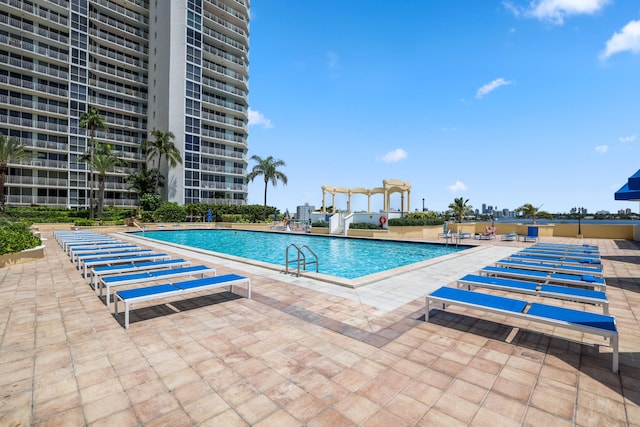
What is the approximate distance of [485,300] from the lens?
4.97 metres

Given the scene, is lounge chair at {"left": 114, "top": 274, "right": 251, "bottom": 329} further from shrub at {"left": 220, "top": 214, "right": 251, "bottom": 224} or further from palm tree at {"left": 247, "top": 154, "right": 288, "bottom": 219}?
palm tree at {"left": 247, "top": 154, "right": 288, "bottom": 219}

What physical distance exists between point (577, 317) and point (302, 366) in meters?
3.78

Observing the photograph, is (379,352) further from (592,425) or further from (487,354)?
(592,425)

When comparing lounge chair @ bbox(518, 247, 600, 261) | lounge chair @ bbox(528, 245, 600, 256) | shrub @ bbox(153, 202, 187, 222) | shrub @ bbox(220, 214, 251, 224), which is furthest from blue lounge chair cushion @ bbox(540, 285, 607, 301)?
shrub @ bbox(153, 202, 187, 222)

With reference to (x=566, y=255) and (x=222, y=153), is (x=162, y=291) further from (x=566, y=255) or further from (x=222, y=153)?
(x=222, y=153)

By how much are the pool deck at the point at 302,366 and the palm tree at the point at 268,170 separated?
33.8m

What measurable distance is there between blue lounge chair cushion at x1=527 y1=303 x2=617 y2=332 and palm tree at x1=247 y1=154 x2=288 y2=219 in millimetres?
36732

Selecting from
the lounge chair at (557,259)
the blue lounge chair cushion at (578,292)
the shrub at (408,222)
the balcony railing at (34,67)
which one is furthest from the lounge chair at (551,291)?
the balcony railing at (34,67)

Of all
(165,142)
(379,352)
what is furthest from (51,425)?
(165,142)

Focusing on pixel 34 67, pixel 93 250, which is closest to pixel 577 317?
pixel 93 250

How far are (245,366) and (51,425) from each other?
5.91 ft

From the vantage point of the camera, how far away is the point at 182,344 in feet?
14.3

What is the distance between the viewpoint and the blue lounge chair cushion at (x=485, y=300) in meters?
4.68

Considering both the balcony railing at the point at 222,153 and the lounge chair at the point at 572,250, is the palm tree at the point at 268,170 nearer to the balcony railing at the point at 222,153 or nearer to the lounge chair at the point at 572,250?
the balcony railing at the point at 222,153
